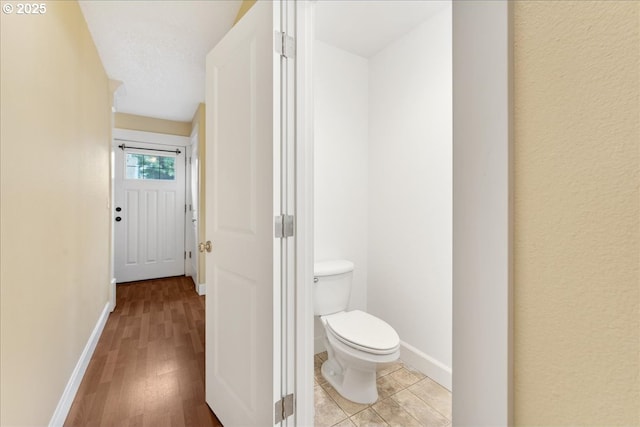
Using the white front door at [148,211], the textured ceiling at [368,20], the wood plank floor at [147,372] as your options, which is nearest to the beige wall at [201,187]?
the wood plank floor at [147,372]

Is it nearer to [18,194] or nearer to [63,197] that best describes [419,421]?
[18,194]

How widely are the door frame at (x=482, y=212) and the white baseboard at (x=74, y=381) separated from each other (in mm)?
1829

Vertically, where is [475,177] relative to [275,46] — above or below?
below

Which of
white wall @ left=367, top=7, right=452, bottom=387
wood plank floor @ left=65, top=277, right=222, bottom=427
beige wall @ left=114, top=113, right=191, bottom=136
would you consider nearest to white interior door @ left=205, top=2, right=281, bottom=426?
wood plank floor @ left=65, top=277, right=222, bottom=427

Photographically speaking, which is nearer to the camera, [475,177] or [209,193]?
[475,177]


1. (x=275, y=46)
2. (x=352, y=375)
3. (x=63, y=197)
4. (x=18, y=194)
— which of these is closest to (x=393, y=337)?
(x=352, y=375)

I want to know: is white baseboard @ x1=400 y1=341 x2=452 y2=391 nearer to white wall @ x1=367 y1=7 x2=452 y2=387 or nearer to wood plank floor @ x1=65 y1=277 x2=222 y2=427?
white wall @ x1=367 y1=7 x2=452 y2=387

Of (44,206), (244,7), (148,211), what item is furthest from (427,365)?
(148,211)

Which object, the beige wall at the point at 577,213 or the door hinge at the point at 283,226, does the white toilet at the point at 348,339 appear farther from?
the beige wall at the point at 577,213

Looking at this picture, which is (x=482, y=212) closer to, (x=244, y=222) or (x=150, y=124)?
(x=244, y=222)

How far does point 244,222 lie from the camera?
1.22m

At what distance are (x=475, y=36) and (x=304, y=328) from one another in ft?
3.42

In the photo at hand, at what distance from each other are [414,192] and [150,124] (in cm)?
372

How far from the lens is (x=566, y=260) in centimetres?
35
